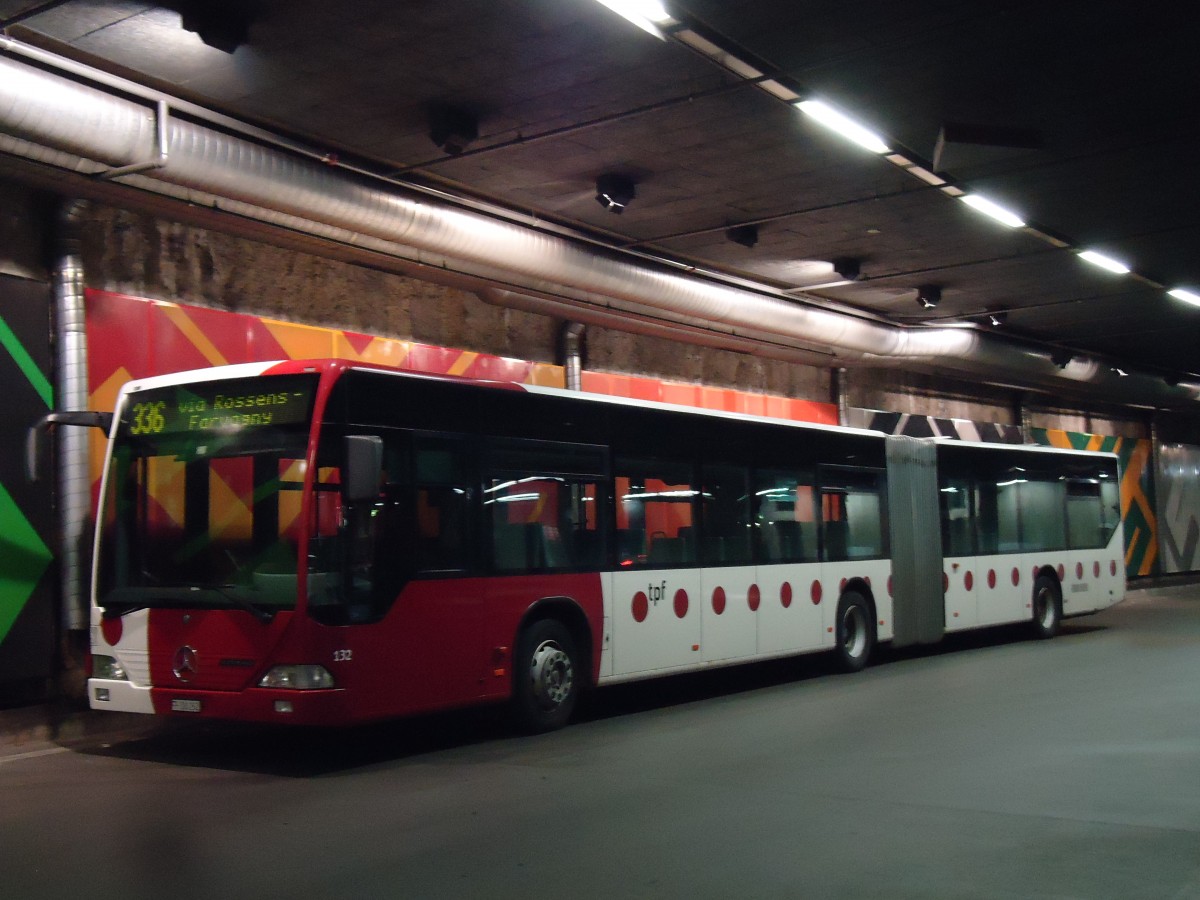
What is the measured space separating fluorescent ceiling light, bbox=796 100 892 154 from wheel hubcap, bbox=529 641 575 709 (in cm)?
535

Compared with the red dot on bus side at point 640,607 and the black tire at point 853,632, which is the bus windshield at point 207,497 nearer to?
the red dot on bus side at point 640,607

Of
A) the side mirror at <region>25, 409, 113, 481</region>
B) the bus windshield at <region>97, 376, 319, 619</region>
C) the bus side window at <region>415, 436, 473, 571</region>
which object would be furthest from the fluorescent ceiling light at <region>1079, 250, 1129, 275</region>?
the side mirror at <region>25, 409, 113, 481</region>

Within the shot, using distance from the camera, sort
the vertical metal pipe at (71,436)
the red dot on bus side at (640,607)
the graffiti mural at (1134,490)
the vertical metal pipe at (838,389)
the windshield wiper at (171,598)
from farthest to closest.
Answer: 1. the graffiti mural at (1134,490)
2. the vertical metal pipe at (838,389)
3. the red dot on bus side at (640,607)
4. the vertical metal pipe at (71,436)
5. the windshield wiper at (171,598)

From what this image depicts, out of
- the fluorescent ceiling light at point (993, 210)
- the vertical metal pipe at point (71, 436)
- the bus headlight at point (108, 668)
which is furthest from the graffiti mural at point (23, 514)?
the fluorescent ceiling light at point (993, 210)

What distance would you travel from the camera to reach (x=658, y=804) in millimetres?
8070

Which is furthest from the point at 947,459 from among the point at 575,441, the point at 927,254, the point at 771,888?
the point at 771,888

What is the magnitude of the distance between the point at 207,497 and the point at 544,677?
11.2ft

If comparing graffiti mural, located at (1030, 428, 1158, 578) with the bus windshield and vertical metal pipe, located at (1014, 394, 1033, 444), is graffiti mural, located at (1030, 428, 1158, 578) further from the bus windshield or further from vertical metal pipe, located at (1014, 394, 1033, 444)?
the bus windshield

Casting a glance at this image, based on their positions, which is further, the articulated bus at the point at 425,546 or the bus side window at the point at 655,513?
the bus side window at the point at 655,513

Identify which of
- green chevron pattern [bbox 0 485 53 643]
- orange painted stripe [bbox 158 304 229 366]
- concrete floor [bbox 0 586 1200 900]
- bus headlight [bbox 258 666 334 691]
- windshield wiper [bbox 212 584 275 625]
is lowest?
concrete floor [bbox 0 586 1200 900]

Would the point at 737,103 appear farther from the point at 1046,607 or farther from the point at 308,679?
the point at 1046,607

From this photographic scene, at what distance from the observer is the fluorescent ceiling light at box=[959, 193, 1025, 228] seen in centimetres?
1483

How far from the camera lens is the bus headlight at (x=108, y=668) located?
1009 cm

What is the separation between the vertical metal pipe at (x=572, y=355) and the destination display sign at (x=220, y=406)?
8.39 meters
